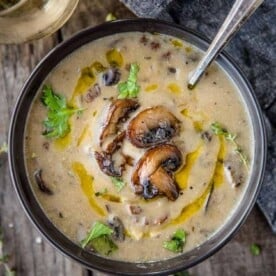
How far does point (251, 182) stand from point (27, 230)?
0.64m

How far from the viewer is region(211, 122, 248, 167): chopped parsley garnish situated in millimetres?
1844

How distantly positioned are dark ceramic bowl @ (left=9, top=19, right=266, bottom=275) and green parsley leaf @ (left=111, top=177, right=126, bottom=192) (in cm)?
19

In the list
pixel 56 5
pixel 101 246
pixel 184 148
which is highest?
pixel 56 5

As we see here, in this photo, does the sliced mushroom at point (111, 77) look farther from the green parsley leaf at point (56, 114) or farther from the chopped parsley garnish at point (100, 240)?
the chopped parsley garnish at point (100, 240)

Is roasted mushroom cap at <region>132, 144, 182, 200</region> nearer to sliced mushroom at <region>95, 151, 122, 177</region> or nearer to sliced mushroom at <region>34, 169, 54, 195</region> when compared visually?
sliced mushroom at <region>95, 151, 122, 177</region>

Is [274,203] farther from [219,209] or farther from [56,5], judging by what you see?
[56,5]

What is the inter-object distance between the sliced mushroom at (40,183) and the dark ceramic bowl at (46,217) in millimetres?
27

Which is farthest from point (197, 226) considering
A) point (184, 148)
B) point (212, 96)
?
point (212, 96)

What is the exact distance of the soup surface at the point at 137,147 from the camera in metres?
1.82

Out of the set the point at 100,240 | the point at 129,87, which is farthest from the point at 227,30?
the point at 100,240

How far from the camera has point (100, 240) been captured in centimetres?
189

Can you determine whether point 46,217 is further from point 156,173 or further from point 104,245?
point 156,173

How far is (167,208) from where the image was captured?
1842 millimetres

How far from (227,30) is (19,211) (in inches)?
30.7
